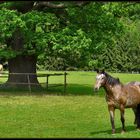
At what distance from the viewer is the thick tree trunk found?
88.1 feet

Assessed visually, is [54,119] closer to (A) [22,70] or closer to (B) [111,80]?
(B) [111,80]

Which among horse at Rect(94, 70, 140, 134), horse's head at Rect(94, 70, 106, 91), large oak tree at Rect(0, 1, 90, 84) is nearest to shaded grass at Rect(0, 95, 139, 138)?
horse at Rect(94, 70, 140, 134)

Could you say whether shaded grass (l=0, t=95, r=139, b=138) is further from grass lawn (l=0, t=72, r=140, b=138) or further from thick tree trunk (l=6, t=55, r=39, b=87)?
thick tree trunk (l=6, t=55, r=39, b=87)

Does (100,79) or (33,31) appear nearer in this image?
(100,79)

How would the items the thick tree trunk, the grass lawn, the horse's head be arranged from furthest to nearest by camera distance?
the thick tree trunk
the grass lawn
the horse's head

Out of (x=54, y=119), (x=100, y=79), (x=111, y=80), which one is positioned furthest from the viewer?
(x=54, y=119)

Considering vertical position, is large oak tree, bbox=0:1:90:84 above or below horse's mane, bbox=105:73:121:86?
above

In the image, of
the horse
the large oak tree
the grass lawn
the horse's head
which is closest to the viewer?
the horse's head

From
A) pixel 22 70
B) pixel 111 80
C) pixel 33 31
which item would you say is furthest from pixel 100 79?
pixel 22 70

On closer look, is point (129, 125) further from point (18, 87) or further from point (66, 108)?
point (18, 87)

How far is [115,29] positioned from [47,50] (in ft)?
13.6

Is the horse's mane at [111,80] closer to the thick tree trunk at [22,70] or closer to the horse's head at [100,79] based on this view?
the horse's head at [100,79]

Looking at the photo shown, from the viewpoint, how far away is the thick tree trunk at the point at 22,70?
88.1 feet

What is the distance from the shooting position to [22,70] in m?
27.5
